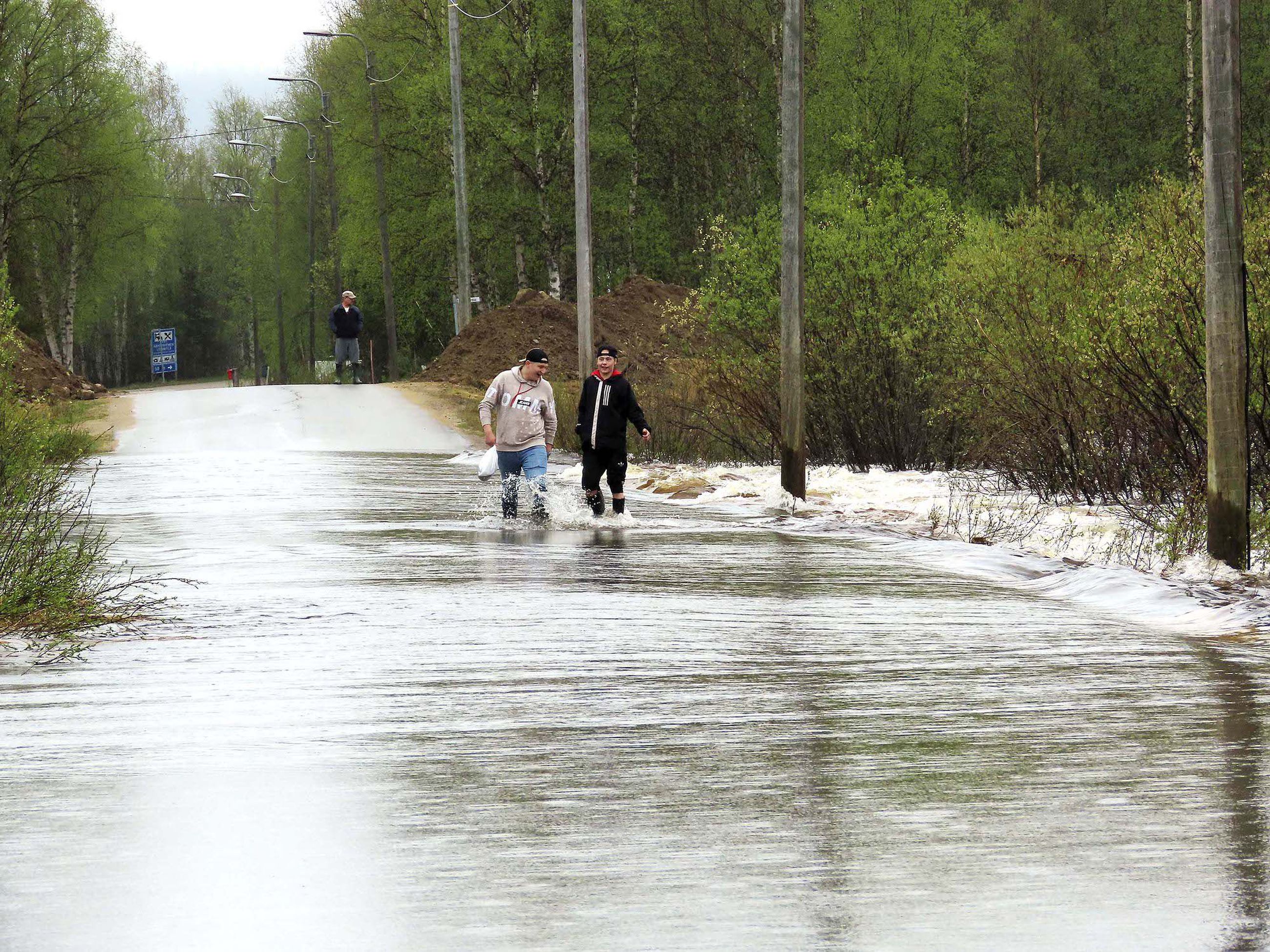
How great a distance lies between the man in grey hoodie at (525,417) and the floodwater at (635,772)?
4.16m

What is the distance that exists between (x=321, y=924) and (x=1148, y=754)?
3870 mm

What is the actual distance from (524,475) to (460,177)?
28771 mm

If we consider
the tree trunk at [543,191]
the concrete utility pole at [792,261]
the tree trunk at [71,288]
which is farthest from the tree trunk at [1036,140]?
the tree trunk at [71,288]

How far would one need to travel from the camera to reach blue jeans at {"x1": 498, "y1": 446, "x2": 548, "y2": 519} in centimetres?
1872

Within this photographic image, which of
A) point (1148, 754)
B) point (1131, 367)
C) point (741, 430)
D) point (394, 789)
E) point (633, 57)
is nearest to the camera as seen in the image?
point (394, 789)

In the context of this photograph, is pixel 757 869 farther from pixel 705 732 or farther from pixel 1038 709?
pixel 1038 709

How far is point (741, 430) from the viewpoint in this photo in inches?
1161

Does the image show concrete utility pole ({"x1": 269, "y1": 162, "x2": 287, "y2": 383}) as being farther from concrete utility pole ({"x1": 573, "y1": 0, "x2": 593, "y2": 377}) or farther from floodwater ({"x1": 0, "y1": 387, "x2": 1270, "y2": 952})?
floodwater ({"x1": 0, "y1": 387, "x2": 1270, "y2": 952})

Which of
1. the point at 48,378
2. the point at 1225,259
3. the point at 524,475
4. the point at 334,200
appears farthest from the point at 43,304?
the point at 1225,259

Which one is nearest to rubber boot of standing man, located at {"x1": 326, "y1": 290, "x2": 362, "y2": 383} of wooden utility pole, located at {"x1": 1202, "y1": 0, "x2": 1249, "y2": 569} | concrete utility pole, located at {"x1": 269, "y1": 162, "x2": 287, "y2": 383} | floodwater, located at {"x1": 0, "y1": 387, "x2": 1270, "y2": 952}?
floodwater, located at {"x1": 0, "y1": 387, "x2": 1270, "y2": 952}

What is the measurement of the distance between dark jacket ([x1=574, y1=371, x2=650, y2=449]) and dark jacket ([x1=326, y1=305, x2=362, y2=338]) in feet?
83.3

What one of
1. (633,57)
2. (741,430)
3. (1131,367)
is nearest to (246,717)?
(1131,367)

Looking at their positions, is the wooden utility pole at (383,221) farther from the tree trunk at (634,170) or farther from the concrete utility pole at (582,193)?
the concrete utility pole at (582,193)

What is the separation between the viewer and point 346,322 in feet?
145
